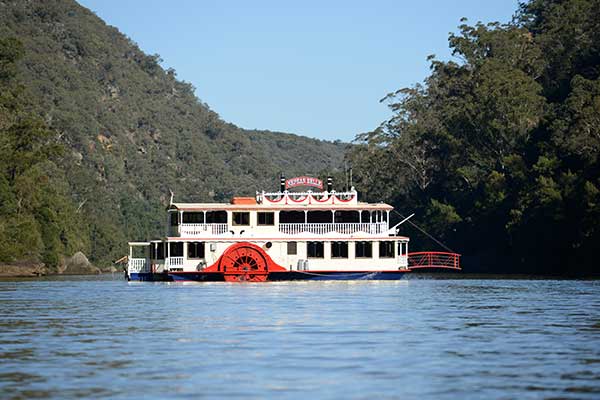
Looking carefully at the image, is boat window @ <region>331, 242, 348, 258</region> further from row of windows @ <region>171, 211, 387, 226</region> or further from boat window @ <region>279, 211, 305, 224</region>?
boat window @ <region>279, 211, 305, 224</region>

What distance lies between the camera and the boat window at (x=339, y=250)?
55.8 metres

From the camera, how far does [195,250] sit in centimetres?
5628

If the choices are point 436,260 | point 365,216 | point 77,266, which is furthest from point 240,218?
point 77,266

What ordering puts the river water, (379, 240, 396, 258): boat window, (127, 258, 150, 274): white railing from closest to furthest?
1. the river water
2. (379, 240, 396, 258): boat window
3. (127, 258, 150, 274): white railing

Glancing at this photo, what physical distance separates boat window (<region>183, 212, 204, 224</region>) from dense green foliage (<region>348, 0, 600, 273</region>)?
75.9ft

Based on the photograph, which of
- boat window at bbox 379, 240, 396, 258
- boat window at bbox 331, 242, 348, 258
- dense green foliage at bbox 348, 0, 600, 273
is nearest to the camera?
boat window at bbox 331, 242, 348, 258

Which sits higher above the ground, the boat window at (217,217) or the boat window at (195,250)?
the boat window at (217,217)

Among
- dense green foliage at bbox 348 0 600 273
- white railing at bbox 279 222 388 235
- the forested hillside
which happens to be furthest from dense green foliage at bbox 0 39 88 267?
white railing at bbox 279 222 388 235

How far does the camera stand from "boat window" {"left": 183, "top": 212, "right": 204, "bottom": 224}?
5681 centimetres

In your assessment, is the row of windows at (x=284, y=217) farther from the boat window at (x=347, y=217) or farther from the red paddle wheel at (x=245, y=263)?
the red paddle wheel at (x=245, y=263)

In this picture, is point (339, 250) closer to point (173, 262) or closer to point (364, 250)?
point (364, 250)

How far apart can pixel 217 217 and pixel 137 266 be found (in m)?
6.75

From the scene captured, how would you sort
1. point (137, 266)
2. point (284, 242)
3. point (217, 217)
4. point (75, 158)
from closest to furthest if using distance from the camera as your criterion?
point (284, 242) → point (217, 217) → point (137, 266) → point (75, 158)

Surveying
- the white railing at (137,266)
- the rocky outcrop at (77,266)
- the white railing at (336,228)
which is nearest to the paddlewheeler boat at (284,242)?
the white railing at (336,228)
